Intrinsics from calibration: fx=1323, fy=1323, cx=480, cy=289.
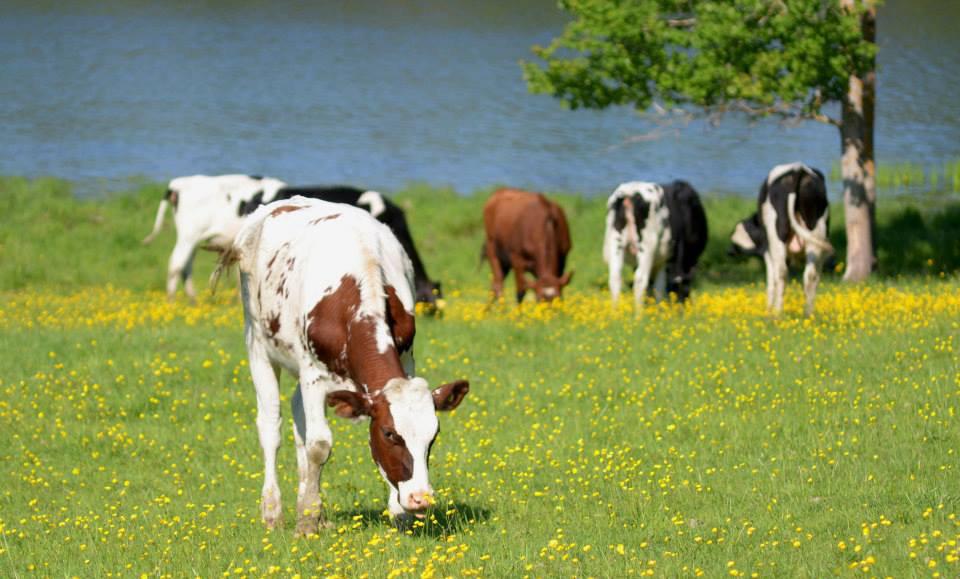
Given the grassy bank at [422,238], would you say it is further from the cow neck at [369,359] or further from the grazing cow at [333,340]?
the cow neck at [369,359]

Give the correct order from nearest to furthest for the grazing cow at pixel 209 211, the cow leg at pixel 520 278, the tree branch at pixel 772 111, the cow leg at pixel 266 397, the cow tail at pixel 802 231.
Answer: the cow leg at pixel 266 397 → the cow tail at pixel 802 231 → the cow leg at pixel 520 278 → the tree branch at pixel 772 111 → the grazing cow at pixel 209 211

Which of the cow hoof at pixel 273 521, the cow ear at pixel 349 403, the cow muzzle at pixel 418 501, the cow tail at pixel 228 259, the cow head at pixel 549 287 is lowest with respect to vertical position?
the cow head at pixel 549 287

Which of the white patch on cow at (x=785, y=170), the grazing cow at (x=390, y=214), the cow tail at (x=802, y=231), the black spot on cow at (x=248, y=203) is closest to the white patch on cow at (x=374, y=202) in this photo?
the grazing cow at (x=390, y=214)

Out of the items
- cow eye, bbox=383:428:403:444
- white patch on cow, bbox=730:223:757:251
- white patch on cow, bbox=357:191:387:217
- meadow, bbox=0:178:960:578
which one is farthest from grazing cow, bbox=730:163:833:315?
cow eye, bbox=383:428:403:444

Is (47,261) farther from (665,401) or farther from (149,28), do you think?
(149,28)

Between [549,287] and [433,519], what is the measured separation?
11.6 m

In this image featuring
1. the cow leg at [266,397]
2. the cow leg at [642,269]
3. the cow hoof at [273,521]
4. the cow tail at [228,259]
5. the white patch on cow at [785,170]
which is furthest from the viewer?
the cow leg at [642,269]

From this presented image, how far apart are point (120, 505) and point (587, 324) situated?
828 centimetres

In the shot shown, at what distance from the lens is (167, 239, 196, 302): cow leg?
79.2ft

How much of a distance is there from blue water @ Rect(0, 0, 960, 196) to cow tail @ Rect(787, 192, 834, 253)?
56.2 feet

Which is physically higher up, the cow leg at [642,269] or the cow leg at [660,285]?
the cow leg at [642,269]

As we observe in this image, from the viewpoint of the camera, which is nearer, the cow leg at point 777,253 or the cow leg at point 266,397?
the cow leg at point 266,397

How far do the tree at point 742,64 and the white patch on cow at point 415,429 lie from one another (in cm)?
1388

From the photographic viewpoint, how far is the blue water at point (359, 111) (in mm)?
47750
